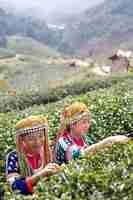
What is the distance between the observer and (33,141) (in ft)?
22.3

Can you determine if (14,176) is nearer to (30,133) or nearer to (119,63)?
(30,133)

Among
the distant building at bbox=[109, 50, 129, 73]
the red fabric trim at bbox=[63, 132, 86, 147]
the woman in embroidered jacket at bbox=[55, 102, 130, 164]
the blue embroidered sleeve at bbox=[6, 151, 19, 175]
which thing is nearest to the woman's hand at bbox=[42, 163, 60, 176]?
the blue embroidered sleeve at bbox=[6, 151, 19, 175]

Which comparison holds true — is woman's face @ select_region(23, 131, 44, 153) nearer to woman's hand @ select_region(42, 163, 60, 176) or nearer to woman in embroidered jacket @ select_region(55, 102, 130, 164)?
woman's hand @ select_region(42, 163, 60, 176)

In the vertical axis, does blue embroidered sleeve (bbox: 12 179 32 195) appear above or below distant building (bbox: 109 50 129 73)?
above

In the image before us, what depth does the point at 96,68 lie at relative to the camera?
4722 cm

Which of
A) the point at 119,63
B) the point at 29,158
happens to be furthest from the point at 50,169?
the point at 119,63

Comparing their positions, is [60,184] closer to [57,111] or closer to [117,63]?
[57,111]

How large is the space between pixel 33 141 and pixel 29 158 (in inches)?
8.1

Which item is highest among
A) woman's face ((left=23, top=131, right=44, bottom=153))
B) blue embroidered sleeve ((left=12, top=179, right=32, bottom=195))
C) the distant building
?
woman's face ((left=23, top=131, right=44, bottom=153))

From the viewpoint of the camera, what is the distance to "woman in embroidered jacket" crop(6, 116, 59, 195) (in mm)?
6668

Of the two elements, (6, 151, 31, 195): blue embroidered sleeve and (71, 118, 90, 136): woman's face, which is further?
(71, 118, 90, 136): woman's face

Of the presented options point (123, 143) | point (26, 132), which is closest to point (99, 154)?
point (123, 143)

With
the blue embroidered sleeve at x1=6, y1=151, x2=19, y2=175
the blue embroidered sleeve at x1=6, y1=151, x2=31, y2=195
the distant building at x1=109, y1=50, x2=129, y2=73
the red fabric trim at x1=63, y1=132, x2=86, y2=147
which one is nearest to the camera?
the blue embroidered sleeve at x1=6, y1=151, x2=31, y2=195

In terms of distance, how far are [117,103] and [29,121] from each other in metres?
7.21
